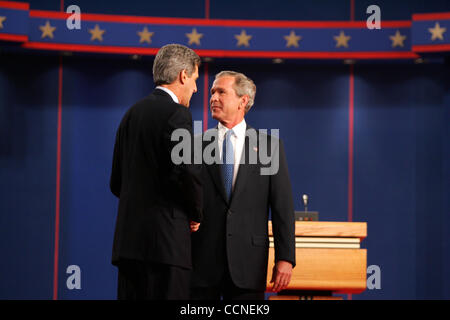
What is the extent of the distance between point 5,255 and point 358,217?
3.19 metres

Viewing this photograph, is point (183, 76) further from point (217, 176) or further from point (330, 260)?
point (330, 260)

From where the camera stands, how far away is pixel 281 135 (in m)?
6.01

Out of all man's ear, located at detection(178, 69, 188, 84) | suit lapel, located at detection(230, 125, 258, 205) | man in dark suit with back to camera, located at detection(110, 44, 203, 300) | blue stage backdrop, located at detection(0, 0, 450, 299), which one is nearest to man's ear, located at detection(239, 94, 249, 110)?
suit lapel, located at detection(230, 125, 258, 205)

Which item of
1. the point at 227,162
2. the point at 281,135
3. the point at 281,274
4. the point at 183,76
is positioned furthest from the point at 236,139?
the point at 281,135

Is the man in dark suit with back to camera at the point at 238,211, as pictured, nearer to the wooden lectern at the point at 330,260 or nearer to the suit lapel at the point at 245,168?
the suit lapel at the point at 245,168

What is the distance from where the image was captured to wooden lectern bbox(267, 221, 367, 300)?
3.62 metres

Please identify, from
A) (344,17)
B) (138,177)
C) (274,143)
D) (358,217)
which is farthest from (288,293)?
(344,17)

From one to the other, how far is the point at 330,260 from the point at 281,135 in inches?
98.9

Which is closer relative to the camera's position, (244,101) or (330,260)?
(244,101)

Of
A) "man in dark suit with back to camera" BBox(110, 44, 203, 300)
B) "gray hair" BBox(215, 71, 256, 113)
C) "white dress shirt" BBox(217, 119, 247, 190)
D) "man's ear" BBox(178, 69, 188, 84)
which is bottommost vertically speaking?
"man in dark suit with back to camera" BBox(110, 44, 203, 300)

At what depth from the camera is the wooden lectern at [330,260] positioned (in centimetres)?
362

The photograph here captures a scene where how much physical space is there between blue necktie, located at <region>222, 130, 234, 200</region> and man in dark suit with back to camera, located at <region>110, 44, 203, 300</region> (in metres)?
0.39

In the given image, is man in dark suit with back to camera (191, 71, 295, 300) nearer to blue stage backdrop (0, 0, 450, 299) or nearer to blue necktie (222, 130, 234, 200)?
blue necktie (222, 130, 234, 200)

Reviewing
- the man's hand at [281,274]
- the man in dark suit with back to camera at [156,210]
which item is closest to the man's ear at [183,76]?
the man in dark suit with back to camera at [156,210]
